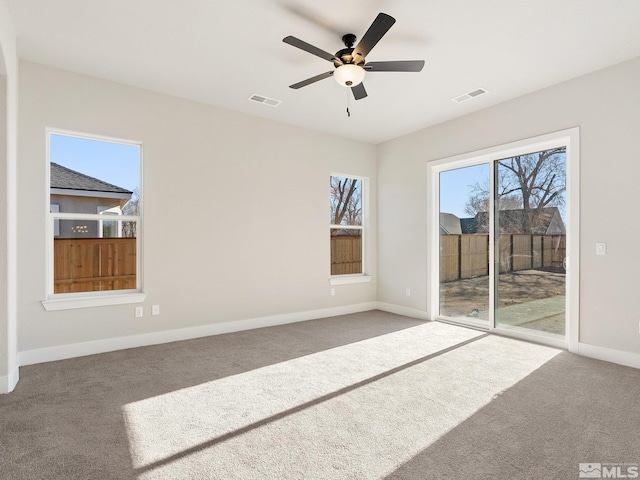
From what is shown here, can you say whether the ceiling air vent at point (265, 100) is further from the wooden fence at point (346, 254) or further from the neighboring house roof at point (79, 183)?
the wooden fence at point (346, 254)

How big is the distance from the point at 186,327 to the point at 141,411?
185 cm

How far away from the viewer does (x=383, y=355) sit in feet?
12.3

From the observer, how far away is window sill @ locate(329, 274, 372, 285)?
574 cm

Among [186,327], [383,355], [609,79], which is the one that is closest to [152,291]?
[186,327]

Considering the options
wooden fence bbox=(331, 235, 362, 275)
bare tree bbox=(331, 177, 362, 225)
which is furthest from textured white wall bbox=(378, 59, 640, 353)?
wooden fence bbox=(331, 235, 362, 275)

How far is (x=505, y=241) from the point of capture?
461 centimetres

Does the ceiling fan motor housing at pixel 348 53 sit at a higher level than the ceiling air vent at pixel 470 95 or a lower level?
lower

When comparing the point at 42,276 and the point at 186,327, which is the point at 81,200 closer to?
the point at 42,276

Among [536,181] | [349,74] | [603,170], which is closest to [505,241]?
[536,181]

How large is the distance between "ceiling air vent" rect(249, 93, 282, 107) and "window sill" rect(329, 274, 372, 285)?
2764 mm

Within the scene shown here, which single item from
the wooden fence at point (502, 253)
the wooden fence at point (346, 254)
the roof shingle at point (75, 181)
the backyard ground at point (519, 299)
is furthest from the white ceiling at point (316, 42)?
the wooden fence at point (346, 254)

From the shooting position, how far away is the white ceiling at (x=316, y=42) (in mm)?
2662

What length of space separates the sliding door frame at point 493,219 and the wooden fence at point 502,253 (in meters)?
0.11

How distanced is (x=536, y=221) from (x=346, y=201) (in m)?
2.83
